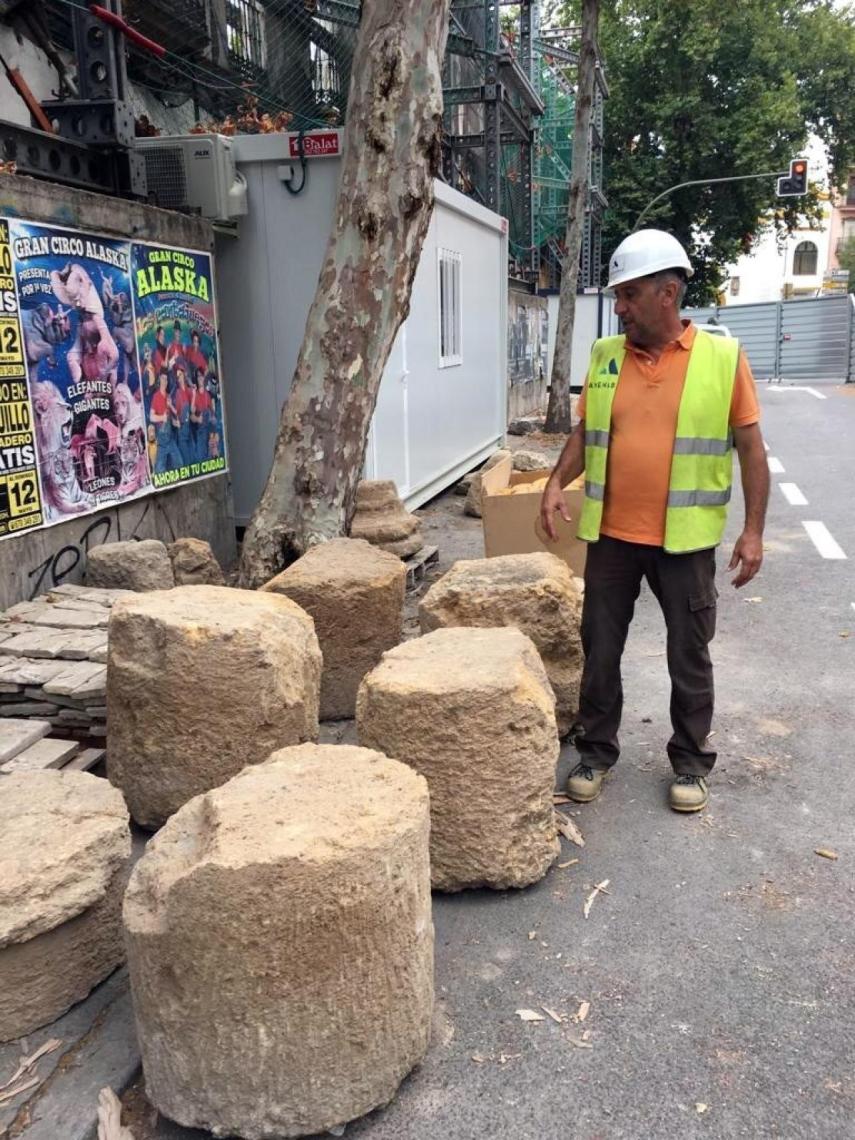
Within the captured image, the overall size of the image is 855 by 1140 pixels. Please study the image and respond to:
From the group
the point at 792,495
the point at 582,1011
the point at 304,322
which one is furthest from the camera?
the point at 792,495

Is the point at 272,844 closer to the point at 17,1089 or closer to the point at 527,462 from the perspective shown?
the point at 17,1089

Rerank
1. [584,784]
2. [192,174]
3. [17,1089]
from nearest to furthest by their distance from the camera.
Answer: [17,1089] → [584,784] → [192,174]

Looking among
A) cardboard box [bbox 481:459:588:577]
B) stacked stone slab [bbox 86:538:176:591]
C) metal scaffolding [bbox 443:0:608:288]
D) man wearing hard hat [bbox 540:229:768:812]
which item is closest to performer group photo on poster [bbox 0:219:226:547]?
stacked stone slab [bbox 86:538:176:591]

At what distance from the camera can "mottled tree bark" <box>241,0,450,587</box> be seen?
570 centimetres

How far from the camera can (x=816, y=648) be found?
5801 millimetres

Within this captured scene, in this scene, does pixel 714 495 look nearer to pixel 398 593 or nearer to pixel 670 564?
pixel 670 564

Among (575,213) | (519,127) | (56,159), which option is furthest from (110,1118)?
(519,127)

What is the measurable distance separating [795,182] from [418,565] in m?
20.8

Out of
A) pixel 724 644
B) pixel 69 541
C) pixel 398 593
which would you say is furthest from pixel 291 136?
pixel 724 644

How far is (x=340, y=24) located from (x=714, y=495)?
37.6 feet

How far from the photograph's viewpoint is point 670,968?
2.94 meters

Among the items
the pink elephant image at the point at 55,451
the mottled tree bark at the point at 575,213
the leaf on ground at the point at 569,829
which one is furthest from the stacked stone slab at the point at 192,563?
the mottled tree bark at the point at 575,213

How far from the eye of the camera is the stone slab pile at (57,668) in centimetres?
402

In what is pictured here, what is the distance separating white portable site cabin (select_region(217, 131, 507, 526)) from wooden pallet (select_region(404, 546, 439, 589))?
109cm
